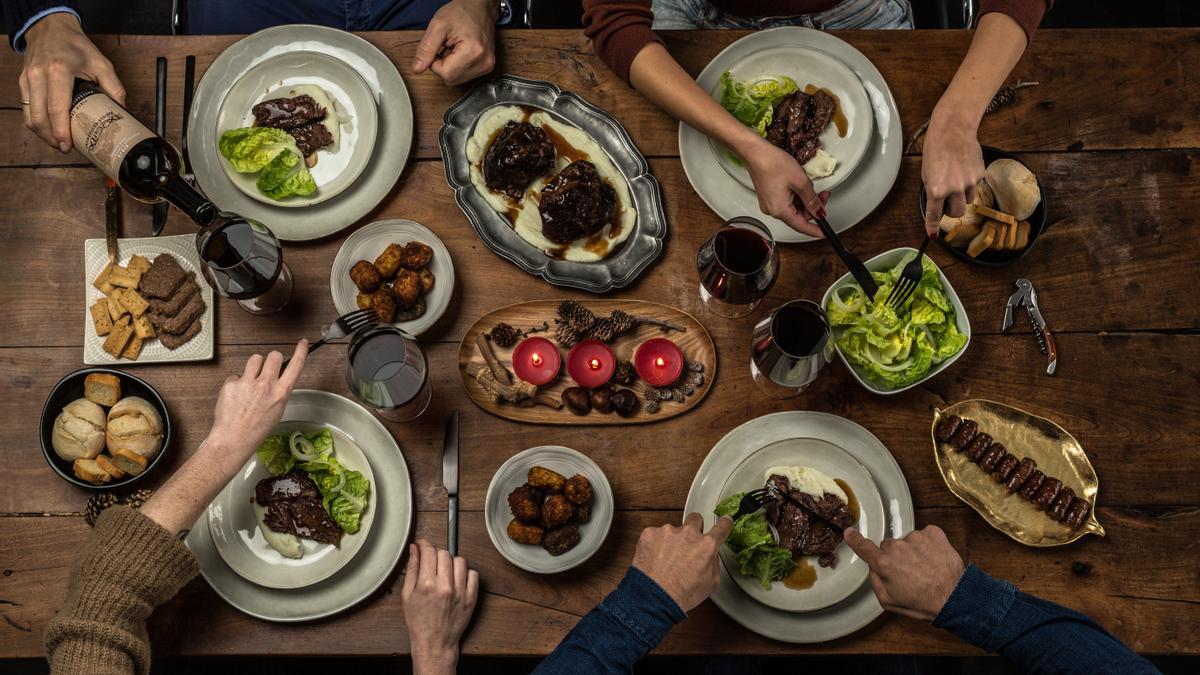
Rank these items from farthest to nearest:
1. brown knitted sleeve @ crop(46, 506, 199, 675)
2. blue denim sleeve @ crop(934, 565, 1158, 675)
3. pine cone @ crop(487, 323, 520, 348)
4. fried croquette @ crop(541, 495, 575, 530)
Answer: pine cone @ crop(487, 323, 520, 348), fried croquette @ crop(541, 495, 575, 530), blue denim sleeve @ crop(934, 565, 1158, 675), brown knitted sleeve @ crop(46, 506, 199, 675)

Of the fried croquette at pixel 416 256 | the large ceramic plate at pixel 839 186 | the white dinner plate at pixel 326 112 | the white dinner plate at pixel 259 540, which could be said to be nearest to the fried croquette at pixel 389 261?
the fried croquette at pixel 416 256

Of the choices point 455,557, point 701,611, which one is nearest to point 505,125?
point 455,557

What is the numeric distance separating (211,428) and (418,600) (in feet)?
2.60

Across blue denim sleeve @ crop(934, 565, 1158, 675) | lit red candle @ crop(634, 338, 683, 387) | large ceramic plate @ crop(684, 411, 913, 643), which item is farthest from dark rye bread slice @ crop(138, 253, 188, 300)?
blue denim sleeve @ crop(934, 565, 1158, 675)

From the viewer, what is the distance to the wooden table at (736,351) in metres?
2.21

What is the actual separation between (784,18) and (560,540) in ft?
6.90

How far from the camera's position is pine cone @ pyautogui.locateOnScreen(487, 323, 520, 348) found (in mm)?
2330

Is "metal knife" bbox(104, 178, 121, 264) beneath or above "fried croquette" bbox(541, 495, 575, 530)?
above

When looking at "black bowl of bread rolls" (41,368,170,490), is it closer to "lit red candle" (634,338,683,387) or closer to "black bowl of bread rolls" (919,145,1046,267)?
"lit red candle" (634,338,683,387)

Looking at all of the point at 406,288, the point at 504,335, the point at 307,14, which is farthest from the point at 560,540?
the point at 307,14

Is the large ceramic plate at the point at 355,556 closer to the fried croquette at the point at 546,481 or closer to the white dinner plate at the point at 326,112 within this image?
the fried croquette at the point at 546,481

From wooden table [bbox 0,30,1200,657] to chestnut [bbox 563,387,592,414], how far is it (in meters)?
0.10

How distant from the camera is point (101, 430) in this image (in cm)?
219

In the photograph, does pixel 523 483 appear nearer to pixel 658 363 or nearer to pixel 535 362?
pixel 535 362
